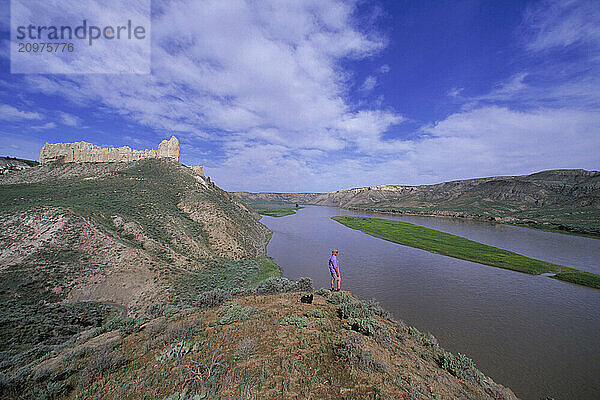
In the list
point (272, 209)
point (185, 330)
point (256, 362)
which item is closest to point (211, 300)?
point (185, 330)

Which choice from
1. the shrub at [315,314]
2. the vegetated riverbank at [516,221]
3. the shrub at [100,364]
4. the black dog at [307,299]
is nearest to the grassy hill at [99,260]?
the shrub at [100,364]

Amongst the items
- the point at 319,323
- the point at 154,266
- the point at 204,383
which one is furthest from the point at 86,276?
the point at 319,323

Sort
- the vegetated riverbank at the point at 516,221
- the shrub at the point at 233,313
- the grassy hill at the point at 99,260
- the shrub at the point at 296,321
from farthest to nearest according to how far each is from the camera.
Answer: the vegetated riverbank at the point at 516,221
the grassy hill at the point at 99,260
the shrub at the point at 233,313
the shrub at the point at 296,321

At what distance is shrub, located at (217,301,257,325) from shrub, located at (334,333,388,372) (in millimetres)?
3597

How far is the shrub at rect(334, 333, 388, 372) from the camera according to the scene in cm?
561

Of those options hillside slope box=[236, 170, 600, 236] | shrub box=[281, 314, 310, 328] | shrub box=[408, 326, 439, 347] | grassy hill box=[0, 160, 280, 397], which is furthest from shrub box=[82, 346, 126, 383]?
hillside slope box=[236, 170, 600, 236]

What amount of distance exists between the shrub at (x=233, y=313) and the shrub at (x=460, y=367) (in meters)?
6.32

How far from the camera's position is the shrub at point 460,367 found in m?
6.36

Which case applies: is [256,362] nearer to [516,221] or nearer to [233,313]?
[233,313]

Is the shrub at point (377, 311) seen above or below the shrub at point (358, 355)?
below

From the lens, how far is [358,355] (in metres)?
5.93

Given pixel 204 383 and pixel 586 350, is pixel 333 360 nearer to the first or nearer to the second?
pixel 204 383

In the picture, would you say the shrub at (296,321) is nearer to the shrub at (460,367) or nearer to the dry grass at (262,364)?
the dry grass at (262,364)

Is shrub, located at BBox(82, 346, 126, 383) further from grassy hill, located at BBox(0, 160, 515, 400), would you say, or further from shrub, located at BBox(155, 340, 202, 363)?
shrub, located at BBox(155, 340, 202, 363)
